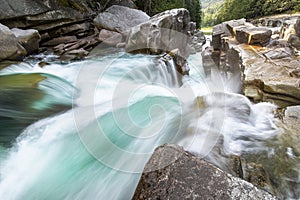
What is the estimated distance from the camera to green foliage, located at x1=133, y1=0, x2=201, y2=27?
20194mm

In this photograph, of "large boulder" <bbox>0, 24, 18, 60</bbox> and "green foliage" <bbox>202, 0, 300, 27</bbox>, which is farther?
"green foliage" <bbox>202, 0, 300, 27</bbox>

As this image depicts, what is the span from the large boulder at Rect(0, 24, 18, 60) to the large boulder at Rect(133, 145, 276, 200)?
234 inches

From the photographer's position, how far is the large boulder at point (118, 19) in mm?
11188

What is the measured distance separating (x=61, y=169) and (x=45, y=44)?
790 cm

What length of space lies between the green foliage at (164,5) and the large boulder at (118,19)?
26.5ft

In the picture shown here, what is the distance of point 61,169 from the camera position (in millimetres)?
2607

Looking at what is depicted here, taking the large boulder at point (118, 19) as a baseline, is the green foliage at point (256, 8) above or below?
below

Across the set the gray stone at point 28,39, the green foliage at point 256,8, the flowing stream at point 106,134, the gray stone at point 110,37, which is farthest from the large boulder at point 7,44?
the green foliage at point 256,8

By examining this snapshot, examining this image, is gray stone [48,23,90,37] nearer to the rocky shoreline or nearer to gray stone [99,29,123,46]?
the rocky shoreline

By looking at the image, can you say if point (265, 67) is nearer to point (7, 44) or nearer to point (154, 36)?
point (154, 36)

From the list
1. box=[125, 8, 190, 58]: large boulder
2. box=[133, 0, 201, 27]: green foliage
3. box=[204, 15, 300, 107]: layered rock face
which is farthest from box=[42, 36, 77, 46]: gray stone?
box=[133, 0, 201, 27]: green foliage

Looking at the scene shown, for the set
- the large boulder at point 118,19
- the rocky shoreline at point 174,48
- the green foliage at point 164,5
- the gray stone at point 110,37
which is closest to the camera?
the rocky shoreline at point 174,48

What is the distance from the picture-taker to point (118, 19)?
38.4 feet

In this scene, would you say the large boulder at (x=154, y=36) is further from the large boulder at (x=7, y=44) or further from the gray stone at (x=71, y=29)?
the large boulder at (x=7, y=44)
